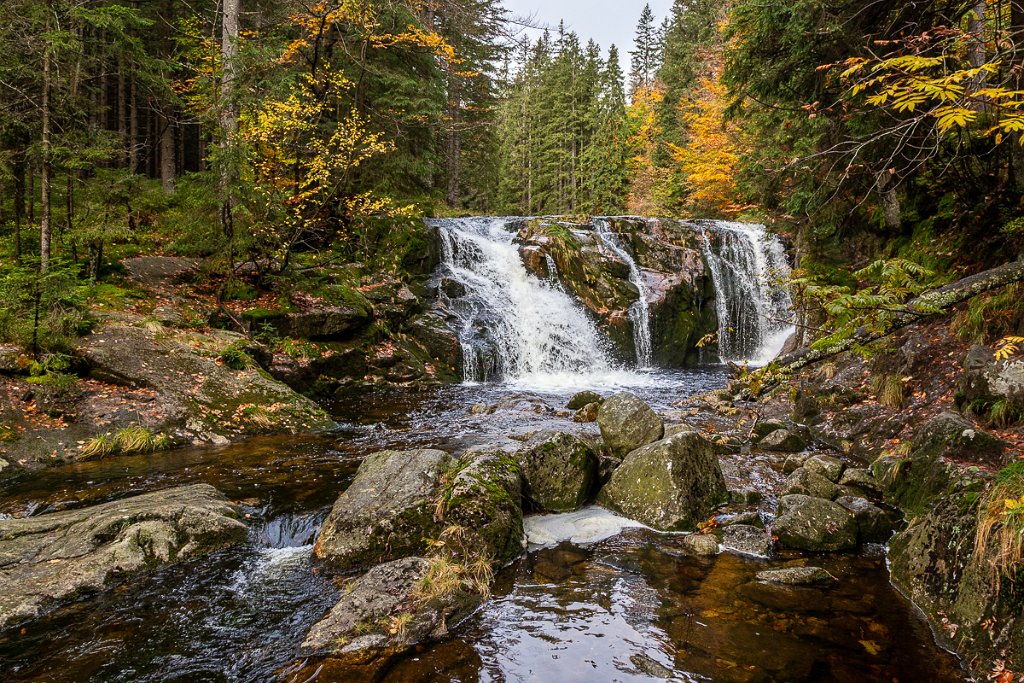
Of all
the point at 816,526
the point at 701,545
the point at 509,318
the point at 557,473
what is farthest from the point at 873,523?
the point at 509,318

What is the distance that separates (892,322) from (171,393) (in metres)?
10.2

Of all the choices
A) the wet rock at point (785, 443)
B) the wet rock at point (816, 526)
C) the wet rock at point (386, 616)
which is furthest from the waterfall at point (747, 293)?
the wet rock at point (386, 616)

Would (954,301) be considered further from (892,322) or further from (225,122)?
(225,122)

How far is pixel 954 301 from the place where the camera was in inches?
136

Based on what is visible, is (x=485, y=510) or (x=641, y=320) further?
(x=641, y=320)

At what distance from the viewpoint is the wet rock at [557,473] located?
6.36 meters

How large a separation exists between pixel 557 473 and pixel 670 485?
1.36m

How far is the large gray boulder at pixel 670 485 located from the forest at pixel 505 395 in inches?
1.7

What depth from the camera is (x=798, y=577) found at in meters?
4.77

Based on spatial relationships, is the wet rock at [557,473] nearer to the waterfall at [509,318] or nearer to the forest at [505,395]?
the forest at [505,395]

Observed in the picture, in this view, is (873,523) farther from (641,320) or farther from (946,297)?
(641,320)

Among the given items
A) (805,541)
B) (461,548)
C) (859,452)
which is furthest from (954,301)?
(859,452)

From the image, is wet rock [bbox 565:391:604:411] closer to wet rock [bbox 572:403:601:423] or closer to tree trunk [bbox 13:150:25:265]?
wet rock [bbox 572:403:601:423]

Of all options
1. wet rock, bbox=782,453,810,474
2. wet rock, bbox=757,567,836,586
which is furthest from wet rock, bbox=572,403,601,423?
wet rock, bbox=757,567,836,586
